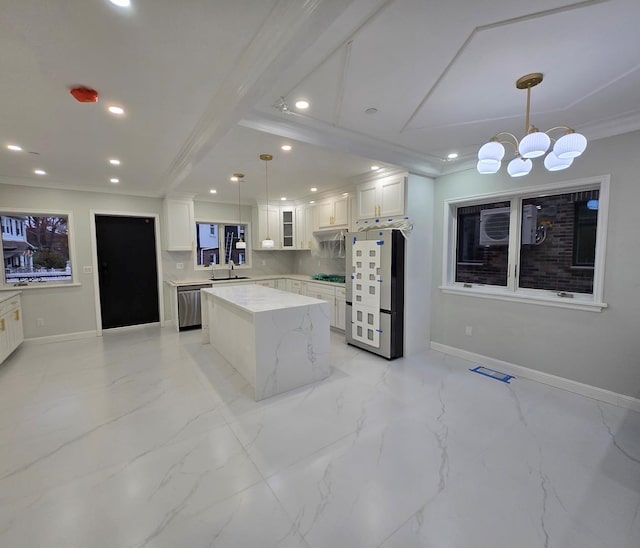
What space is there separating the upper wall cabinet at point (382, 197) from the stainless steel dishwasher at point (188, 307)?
10.4 ft

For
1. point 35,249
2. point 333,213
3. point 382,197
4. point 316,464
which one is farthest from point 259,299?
point 35,249

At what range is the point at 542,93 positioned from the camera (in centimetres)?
212

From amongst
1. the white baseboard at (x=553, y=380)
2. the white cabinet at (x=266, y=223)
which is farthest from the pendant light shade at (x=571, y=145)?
the white cabinet at (x=266, y=223)

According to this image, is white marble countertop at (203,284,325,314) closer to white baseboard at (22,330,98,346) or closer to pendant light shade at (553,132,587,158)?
pendant light shade at (553,132,587,158)

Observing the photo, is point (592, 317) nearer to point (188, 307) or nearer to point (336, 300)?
point (336, 300)

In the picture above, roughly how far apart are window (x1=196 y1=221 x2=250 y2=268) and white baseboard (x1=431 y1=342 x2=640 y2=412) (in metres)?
4.42

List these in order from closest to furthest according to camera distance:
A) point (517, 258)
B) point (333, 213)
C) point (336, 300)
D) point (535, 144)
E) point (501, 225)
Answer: point (535, 144), point (517, 258), point (501, 225), point (336, 300), point (333, 213)

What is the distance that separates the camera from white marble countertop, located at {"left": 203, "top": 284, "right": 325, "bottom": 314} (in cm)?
290

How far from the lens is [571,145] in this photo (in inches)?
66.2

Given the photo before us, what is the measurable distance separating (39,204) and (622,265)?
7.25m

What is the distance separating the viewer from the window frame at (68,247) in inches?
169

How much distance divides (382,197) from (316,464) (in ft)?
10.4

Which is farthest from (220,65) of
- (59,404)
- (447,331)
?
(447,331)

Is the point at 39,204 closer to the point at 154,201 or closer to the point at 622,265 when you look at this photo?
the point at 154,201
